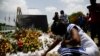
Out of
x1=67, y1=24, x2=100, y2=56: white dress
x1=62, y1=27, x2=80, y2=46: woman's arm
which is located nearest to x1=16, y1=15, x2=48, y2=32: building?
x1=67, y1=24, x2=100, y2=56: white dress

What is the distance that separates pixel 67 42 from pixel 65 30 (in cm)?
22

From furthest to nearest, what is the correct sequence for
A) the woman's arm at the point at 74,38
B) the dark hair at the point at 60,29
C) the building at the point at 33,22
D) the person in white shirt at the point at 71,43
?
the building at the point at 33,22 → the dark hair at the point at 60,29 → the person in white shirt at the point at 71,43 → the woman's arm at the point at 74,38

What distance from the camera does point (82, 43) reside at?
5.81m

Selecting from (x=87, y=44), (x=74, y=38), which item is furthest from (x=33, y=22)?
(x=74, y=38)

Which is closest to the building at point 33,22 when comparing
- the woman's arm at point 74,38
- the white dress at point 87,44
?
the white dress at point 87,44

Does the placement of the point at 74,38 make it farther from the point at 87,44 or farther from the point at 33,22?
the point at 33,22

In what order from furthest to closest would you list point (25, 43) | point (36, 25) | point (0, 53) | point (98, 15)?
point (36, 25)
point (98, 15)
point (25, 43)
point (0, 53)

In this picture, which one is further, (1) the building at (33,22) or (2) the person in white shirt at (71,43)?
(1) the building at (33,22)

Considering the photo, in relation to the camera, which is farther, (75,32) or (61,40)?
(61,40)

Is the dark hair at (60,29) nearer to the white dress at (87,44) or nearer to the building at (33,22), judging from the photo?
the white dress at (87,44)

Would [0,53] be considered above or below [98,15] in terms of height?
below

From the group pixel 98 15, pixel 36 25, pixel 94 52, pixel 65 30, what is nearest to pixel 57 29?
pixel 65 30

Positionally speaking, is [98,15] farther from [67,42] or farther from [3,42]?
[67,42]

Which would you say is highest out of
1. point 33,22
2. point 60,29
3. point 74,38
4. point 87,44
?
point 60,29
